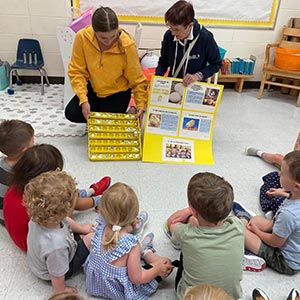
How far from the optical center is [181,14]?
7.06ft

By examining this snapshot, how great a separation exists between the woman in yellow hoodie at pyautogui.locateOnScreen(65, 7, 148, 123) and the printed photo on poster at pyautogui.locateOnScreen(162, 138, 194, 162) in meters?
0.34

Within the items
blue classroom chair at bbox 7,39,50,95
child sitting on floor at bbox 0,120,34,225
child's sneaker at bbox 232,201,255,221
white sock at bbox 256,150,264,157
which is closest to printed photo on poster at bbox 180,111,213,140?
white sock at bbox 256,150,264,157

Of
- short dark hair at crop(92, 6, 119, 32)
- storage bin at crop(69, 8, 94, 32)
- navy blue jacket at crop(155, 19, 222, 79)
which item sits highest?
short dark hair at crop(92, 6, 119, 32)

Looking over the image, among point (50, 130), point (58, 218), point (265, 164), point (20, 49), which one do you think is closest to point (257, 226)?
point (265, 164)

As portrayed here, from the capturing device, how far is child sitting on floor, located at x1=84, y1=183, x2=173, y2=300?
1276mm

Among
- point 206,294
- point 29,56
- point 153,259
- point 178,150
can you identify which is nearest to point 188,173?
point 178,150

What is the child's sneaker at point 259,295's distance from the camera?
140 cm

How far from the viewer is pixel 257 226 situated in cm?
180

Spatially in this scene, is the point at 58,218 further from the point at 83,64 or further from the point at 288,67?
the point at 288,67

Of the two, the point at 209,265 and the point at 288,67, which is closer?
the point at 209,265

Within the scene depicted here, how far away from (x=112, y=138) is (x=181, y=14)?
979 mm

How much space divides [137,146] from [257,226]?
1.08 metres

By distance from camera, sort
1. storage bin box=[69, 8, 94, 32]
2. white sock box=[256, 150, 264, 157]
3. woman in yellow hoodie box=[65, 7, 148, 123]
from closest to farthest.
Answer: woman in yellow hoodie box=[65, 7, 148, 123], white sock box=[256, 150, 264, 157], storage bin box=[69, 8, 94, 32]

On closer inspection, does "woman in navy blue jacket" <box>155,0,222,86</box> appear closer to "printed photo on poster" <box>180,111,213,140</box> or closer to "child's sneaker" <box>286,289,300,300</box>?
"printed photo on poster" <box>180,111,213,140</box>
